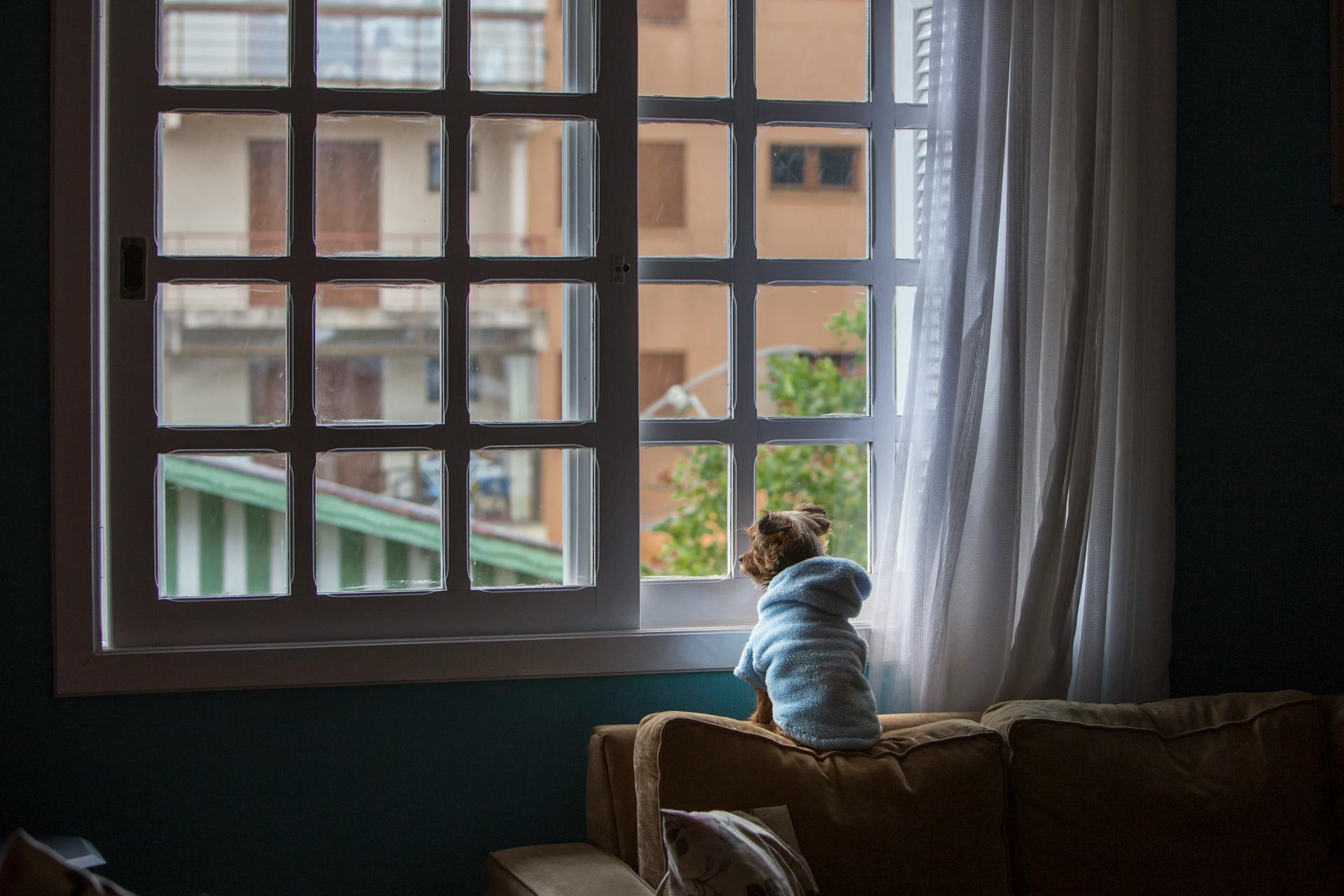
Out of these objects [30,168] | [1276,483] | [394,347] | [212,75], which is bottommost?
[1276,483]

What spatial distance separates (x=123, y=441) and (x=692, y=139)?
1167 mm

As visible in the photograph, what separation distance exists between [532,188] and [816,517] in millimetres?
803

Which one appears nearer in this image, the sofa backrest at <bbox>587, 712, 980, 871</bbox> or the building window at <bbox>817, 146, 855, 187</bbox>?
the sofa backrest at <bbox>587, 712, 980, 871</bbox>

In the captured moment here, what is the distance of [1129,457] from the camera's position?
205 centimetres

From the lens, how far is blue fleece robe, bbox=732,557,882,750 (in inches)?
68.6

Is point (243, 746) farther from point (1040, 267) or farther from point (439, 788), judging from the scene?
point (1040, 267)

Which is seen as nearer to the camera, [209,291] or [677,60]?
[209,291]

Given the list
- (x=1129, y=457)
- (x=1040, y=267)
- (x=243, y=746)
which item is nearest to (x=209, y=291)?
(x=243, y=746)

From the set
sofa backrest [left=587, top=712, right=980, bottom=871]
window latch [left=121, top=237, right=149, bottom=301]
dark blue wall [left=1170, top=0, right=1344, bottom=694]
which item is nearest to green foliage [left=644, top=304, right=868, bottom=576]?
sofa backrest [left=587, top=712, right=980, bottom=871]

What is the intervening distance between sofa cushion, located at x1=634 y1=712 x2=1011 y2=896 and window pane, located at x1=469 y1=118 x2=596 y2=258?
90 cm

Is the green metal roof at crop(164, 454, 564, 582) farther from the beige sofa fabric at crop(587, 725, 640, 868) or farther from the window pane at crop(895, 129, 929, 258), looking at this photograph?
the window pane at crop(895, 129, 929, 258)

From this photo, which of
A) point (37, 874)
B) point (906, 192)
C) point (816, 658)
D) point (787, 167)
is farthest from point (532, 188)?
point (37, 874)

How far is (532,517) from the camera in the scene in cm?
208

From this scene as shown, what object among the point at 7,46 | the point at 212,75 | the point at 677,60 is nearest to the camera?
the point at 7,46
